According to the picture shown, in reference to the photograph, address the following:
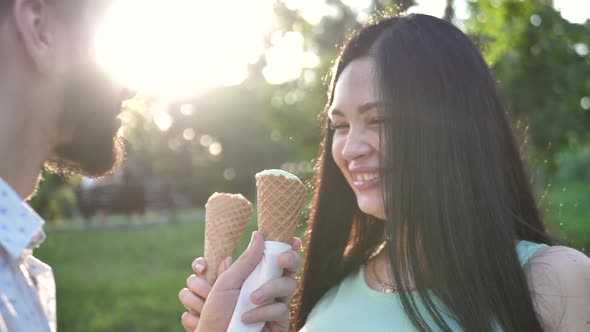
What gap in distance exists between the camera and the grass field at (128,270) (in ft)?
20.8

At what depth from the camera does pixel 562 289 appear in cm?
199

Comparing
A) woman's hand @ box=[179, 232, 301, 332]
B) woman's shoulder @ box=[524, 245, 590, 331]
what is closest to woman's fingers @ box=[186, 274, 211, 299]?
woman's hand @ box=[179, 232, 301, 332]

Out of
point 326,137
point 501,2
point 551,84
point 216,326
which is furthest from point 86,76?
point 551,84

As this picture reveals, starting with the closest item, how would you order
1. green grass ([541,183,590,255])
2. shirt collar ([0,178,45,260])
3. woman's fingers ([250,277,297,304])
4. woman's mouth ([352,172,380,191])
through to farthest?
shirt collar ([0,178,45,260]), woman's fingers ([250,277,297,304]), woman's mouth ([352,172,380,191]), green grass ([541,183,590,255])

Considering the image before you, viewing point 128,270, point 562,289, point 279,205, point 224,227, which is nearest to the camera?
point 562,289

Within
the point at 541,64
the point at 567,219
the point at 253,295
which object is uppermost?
the point at 541,64

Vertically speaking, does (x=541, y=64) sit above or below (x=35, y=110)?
above

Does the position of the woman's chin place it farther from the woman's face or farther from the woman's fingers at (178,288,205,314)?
the woman's fingers at (178,288,205,314)

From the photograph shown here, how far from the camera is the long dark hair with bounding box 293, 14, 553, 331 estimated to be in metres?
2.11

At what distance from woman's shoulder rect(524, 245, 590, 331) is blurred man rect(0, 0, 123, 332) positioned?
4.81ft

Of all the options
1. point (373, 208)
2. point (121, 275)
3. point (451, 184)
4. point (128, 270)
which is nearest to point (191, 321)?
point (373, 208)

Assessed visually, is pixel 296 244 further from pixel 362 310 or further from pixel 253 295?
pixel 362 310

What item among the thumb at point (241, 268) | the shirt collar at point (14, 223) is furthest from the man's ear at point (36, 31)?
the thumb at point (241, 268)

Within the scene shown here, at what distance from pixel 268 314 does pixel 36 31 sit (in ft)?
3.42
